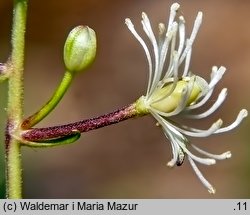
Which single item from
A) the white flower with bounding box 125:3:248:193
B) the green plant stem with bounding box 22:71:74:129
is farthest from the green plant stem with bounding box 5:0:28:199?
the white flower with bounding box 125:3:248:193

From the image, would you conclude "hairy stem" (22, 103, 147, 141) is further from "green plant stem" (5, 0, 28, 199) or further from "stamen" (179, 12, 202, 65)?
"stamen" (179, 12, 202, 65)

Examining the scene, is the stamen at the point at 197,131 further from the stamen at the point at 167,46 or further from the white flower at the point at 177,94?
the stamen at the point at 167,46

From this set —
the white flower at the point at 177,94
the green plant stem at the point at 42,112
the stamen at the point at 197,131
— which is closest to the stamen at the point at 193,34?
the white flower at the point at 177,94

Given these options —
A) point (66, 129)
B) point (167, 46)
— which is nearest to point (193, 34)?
point (167, 46)

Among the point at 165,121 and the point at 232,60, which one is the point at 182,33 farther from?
the point at 232,60

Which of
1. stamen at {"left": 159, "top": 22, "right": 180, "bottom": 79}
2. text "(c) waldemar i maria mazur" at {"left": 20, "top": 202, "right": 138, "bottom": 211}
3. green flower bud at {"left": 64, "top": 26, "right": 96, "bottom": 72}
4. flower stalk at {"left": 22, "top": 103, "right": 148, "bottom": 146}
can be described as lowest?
text "(c) waldemar i maria mazur" at {"left": 20, "top": 202, "right": 138, "bottom": 211}

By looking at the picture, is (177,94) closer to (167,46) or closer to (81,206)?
(167,46)
